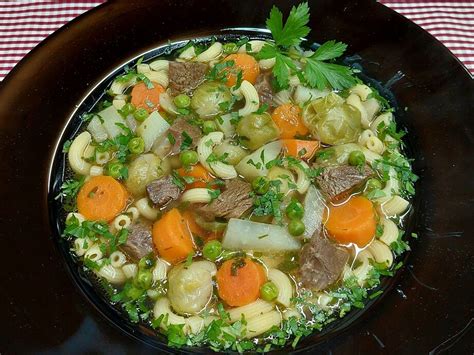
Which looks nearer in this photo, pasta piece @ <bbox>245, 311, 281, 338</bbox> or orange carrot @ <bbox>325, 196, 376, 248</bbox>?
pasta piece @ <bbox>245, 311, 281, 338</bbox>

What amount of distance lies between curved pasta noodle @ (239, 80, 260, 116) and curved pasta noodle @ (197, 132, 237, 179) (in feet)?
0.84

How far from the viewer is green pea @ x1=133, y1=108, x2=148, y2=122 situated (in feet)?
11.2

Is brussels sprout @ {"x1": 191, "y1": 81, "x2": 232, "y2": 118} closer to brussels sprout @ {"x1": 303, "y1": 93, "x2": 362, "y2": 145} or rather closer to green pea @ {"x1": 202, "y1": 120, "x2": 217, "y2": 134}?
green pea @ {"x1": 202, "y1": 120, "x2": 217, "y2": 134}

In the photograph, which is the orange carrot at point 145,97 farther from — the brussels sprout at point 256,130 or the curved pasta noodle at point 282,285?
the curved pasta noodle at point 282,285

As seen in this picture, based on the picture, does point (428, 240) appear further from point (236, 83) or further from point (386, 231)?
point (236, 83)

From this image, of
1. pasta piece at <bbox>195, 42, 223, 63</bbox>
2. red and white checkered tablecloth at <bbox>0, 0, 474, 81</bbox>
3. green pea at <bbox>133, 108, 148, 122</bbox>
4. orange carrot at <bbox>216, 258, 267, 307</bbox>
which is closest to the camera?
orange carrot at <bbox>216, 258, 267, 307</bbox>

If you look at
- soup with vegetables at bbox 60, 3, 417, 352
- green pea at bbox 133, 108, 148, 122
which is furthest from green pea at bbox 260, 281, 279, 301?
green pea at bbox 133, 108, 148, 122

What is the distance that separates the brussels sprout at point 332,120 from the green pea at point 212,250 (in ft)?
3.34

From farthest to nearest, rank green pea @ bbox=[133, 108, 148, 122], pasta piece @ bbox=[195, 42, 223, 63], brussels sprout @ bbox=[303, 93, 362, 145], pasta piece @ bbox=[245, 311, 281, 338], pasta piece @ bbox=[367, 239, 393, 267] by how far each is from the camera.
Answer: pasta piece @ bbox=[195, 42, 223, 63] → green pea @ bbox=[133, 108, 148, 122] → brussels sprout @ bbox=[303, 93, 362, 145] → pasta piece @ bbox=[367, 239, 393, 267] → pasta piece @ bbox=[245, 311, 281, 338]

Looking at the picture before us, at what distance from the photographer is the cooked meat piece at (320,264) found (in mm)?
2910

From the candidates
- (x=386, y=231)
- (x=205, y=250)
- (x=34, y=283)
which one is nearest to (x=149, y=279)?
(x=205, y=250)

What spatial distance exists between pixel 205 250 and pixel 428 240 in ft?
4.23

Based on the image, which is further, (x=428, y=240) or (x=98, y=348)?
(x=428, y=240)

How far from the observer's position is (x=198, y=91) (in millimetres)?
3488
